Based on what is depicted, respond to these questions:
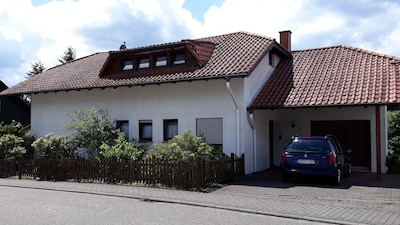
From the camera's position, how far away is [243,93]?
15.2m

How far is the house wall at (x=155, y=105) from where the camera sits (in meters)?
15.6

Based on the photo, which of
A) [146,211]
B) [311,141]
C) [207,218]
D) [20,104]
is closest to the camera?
[207,218]

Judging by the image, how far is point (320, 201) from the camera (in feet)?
32.5

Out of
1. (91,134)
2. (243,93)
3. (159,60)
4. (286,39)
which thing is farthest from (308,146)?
(286,39)

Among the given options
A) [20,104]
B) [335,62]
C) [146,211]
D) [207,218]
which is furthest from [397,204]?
[20,104]

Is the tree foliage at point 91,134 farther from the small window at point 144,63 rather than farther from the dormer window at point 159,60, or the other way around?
the small window at point 144,63

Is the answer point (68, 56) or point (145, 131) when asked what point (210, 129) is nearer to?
point (145, 131)

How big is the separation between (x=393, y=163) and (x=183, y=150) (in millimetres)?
8098

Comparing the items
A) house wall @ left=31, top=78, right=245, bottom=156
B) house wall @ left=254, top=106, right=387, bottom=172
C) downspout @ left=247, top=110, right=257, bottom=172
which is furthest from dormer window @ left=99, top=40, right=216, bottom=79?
house wall @ left=254, top=106, right=387, bottom=172

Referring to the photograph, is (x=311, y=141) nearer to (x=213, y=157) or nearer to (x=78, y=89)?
(x=213, y=157)

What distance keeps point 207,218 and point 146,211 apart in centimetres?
150

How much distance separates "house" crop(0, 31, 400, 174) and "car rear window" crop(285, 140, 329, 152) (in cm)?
199

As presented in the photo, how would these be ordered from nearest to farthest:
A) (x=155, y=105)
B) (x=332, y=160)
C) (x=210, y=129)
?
(x=332, y=160) → (x=210, y=129) → (x=155, y=105)

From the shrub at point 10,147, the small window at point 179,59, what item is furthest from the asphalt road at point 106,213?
the small window at point 179,59
